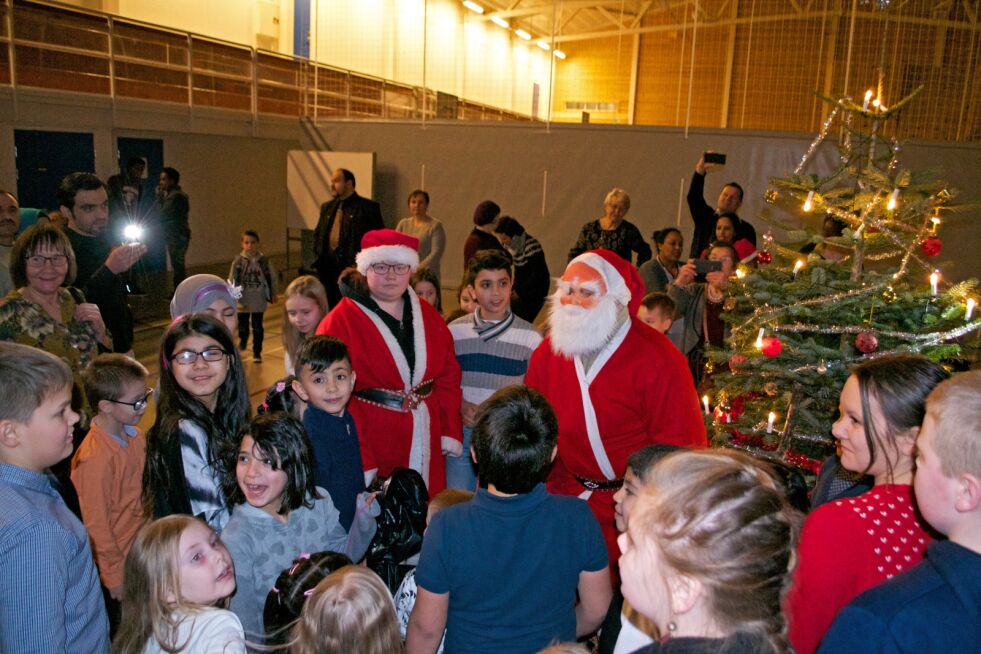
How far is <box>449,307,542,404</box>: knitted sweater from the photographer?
3.74m

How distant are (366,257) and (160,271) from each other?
669 cm

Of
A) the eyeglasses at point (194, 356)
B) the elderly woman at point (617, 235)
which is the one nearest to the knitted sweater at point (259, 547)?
the eyeglasses at point (194, 356)

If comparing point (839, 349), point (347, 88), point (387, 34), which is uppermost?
point (387, 34)

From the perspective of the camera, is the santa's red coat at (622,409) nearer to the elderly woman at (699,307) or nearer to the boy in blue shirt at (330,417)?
the boy in blue shirt at (330,417)

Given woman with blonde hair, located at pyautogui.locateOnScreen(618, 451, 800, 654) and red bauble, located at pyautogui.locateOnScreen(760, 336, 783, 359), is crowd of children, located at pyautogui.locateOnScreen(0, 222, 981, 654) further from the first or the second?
red bauble, located at pyautogui.locateOnScreen(760, 336, 783, 359)

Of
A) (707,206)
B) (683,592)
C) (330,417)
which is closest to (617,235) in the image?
(707,206)

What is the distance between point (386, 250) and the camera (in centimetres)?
351


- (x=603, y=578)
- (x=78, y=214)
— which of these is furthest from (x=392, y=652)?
(x=78, y=214)

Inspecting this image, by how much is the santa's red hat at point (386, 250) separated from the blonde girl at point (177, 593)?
1.81 m

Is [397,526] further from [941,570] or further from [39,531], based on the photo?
[941,570]

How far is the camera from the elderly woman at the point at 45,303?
316 cm

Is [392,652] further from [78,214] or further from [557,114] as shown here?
[557,114]

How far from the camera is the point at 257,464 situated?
7.48 feet

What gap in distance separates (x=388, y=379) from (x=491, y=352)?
64 centimetres
